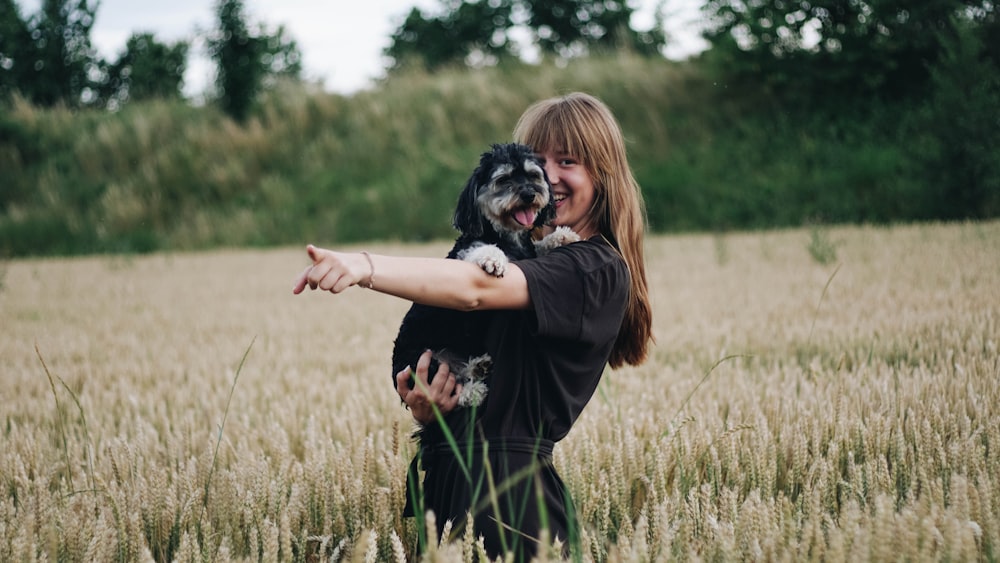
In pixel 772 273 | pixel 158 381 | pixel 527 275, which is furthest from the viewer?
pixel 772 273

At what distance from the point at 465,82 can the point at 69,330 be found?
1482cm

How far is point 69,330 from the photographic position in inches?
266

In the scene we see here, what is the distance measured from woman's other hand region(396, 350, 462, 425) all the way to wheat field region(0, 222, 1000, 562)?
0.76 feet

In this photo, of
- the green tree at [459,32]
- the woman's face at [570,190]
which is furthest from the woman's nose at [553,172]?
the green tree at [459,32]

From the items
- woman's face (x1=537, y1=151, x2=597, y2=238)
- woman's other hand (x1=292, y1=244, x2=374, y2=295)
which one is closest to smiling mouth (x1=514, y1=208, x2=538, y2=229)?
woman's face (x1=537, y1=151, x2=597, y2=238)

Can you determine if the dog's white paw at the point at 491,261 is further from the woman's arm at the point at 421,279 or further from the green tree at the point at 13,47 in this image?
the green tree at the point at 13,47

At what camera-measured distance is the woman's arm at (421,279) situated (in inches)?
71.6

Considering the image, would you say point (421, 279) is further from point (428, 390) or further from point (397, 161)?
point (397, 161)

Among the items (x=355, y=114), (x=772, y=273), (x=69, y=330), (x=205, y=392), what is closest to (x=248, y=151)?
(x=355, y=114)

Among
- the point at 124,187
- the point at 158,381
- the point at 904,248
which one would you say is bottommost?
the point at 158,381

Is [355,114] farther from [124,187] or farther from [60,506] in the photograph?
[60,506]

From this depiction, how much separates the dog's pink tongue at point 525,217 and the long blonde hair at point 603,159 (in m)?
0.33

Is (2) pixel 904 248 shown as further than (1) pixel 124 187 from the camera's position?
No

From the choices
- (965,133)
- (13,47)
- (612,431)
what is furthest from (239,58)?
(612,431)
